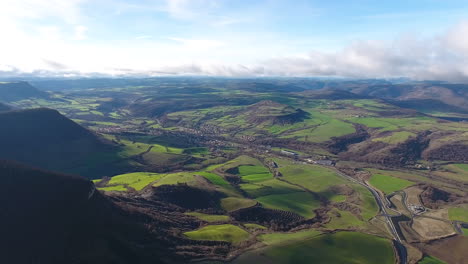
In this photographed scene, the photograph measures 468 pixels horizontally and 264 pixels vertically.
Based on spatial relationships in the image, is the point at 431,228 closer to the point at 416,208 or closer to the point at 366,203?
the point at 416,208

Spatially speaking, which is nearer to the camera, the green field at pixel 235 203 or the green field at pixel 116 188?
the green field at pixel 235 203

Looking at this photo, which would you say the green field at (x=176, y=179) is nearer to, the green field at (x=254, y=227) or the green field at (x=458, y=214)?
the green field at (x=254, y=227)

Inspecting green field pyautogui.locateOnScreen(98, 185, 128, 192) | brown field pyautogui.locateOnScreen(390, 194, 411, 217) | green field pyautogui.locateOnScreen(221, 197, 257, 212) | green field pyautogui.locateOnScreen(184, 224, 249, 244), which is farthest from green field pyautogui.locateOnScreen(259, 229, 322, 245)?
green field pyautogui.locateOnScreen(98, 185, 128, 192)

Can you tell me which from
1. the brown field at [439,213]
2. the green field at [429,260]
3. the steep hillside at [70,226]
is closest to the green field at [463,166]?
the brown field at [439,213]

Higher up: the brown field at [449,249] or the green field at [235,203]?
the green field at [235,203]

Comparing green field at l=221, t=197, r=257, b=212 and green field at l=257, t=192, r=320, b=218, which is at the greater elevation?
green field at l=221, t=197, r=257, b=212

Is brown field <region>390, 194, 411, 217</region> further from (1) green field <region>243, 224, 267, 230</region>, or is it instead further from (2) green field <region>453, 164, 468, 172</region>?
(2) green field <region>453, 164, 468, 172</region>

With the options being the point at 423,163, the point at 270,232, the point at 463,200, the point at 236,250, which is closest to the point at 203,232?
the point at 236,250

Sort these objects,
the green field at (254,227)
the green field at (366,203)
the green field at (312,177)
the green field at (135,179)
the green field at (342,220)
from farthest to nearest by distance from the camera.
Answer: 1. the green field at (312,177)
2. the green field at (135,179)
3. the green field at (366,203)
4. the green field at (342,220)
5. the green field at (254,227)
